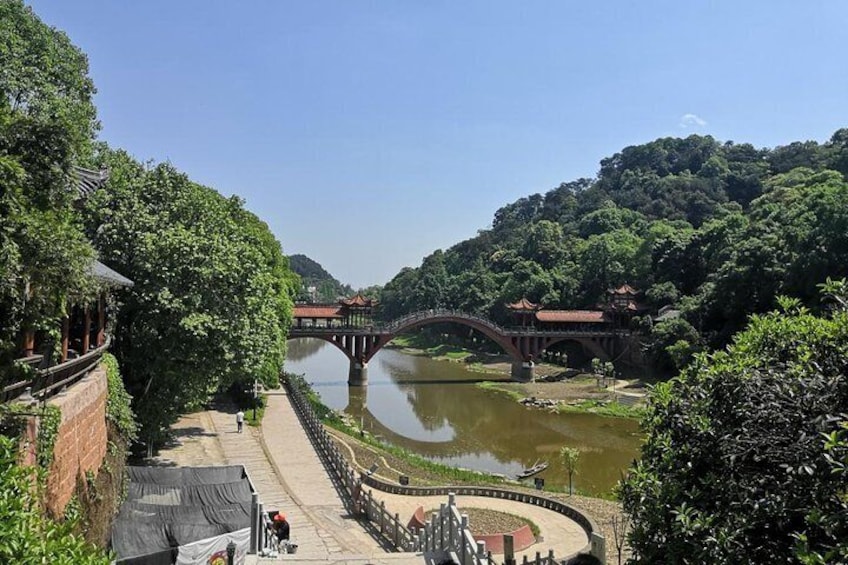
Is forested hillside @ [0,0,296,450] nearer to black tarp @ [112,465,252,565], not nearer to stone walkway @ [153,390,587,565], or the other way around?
stone walkway @ [153,390,587,565]

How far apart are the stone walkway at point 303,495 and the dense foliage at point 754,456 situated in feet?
18.6

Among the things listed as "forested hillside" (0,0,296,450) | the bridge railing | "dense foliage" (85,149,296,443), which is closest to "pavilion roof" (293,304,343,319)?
the bridge railing

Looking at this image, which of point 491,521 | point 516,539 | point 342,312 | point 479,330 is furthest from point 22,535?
point 479,330

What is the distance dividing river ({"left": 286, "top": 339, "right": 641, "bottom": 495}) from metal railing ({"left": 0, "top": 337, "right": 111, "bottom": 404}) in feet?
51.2

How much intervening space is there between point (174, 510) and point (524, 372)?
43286mm

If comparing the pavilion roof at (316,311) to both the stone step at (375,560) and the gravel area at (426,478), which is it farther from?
the stone step at (375,560)

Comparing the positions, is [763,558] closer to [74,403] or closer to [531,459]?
[74,403]

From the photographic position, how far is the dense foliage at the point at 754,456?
4910mm

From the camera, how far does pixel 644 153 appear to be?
139m

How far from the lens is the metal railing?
27.8 ft

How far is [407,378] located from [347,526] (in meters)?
43.2

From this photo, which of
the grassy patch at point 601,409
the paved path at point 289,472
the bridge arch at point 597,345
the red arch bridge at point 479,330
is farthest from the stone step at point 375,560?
the bridge arch at point 597,345

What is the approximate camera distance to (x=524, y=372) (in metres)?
53.5

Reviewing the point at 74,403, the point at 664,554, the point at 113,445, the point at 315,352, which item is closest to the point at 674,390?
the point at 664,554
